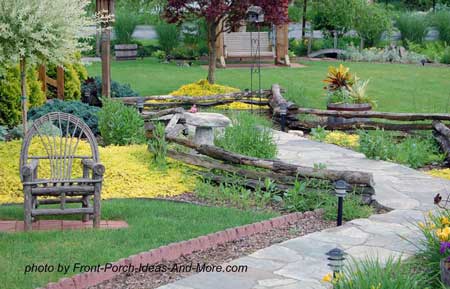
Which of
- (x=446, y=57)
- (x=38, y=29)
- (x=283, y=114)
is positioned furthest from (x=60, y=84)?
(x=446, y=57)

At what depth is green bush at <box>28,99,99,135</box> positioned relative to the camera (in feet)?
35.7

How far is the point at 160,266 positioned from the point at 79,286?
0.72 metres

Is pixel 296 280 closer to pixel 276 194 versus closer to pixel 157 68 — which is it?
pixel 276 194

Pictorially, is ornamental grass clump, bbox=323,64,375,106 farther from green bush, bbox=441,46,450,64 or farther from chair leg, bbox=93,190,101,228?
green bush, bbox=441,46,450,64

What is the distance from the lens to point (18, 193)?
793cm

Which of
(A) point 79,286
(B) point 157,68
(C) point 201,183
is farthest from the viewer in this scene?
(B) point 157,68

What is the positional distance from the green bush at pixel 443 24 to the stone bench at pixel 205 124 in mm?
20311

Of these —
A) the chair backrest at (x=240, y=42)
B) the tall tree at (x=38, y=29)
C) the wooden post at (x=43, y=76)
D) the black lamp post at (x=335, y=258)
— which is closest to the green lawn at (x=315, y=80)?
the chair backrest at (x=240, y=42)

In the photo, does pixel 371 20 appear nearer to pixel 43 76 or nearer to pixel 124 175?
pixel 43 76

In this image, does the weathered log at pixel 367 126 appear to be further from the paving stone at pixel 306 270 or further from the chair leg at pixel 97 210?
the chair leg at pixel 97 210

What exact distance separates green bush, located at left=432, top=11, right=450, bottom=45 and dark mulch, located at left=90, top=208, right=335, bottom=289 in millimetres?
22571

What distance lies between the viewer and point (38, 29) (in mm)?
7660

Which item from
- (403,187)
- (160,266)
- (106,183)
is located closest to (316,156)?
(403,187)

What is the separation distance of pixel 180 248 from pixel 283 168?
2249 millimetres
